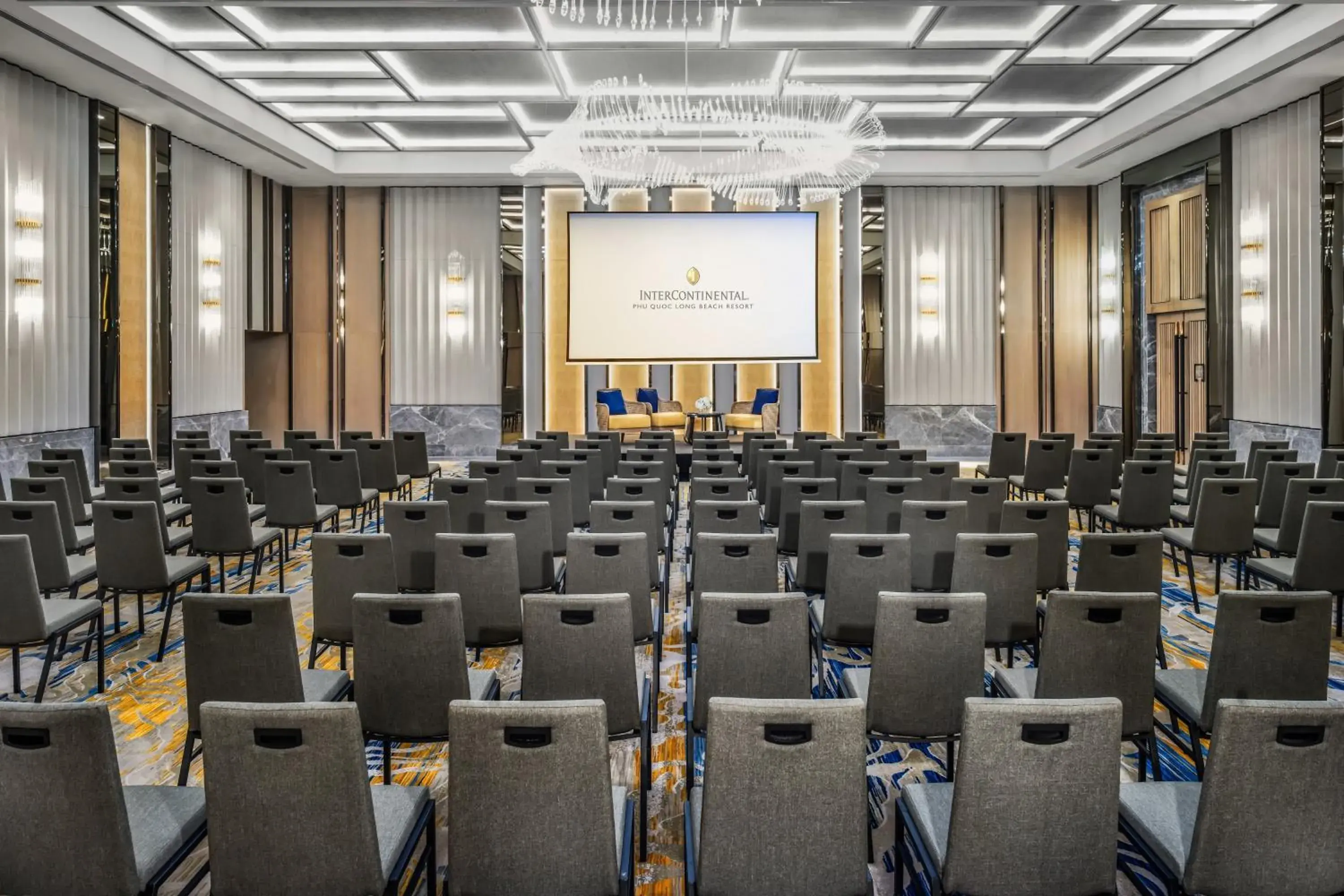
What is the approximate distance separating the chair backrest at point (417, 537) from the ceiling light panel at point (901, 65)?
672 cm

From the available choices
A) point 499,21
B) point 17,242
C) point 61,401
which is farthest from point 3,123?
point 499,21

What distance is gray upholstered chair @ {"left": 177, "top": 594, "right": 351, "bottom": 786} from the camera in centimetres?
285

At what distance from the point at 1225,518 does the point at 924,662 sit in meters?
3.63

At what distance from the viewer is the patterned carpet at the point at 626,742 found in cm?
292

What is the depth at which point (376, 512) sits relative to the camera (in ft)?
31.3

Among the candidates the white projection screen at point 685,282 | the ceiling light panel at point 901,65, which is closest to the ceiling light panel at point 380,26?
the ceiling light panel at point 901,65

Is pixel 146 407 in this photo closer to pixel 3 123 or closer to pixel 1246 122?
pixel 3 123

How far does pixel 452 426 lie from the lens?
15102mm

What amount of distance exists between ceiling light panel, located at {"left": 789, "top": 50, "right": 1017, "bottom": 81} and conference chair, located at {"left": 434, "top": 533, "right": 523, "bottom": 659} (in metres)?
7.31

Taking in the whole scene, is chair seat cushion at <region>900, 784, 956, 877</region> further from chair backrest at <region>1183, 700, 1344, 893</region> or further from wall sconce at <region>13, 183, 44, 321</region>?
wall sconce at <region>13, 183, 44, 321</region>

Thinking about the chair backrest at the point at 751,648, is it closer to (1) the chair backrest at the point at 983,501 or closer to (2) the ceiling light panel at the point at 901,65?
(1) the chair backrest at the point at 983,501

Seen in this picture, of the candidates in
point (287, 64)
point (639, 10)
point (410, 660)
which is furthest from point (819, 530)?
point (287, 64)

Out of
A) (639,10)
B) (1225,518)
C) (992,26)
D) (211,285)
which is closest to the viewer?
(1225,518)

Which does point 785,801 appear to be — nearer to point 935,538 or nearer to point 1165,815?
point 1165,815
